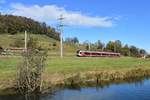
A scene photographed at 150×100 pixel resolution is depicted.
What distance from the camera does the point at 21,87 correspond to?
4028 cm

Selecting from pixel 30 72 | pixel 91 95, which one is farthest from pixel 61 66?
pixel 30 72

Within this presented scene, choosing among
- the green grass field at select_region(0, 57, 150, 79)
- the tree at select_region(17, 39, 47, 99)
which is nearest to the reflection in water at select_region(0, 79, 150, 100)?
the tree at select_region(17, 39, 47, 99)

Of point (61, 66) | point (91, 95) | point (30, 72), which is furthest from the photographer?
point (61, 66)

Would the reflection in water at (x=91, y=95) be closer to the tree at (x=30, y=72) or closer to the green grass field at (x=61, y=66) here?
the tree at (x=30, y=72)

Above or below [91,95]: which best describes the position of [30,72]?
above

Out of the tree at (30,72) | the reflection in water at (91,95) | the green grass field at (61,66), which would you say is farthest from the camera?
the green grass field at (61,66)

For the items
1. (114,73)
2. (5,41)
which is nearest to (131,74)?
(114,73)

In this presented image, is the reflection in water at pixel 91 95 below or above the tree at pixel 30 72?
below

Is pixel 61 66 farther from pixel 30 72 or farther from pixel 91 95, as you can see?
pixel 30 72

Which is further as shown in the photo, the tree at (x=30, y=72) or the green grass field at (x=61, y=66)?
the green grass field at (x=61, y=66)

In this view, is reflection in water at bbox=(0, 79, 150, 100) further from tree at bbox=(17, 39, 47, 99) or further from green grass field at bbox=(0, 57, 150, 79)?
green grass field at bbox=(0, 57, 150, 79)

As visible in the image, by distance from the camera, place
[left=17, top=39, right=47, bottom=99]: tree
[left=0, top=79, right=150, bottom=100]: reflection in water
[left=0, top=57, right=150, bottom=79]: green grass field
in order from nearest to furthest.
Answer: [left=0, top=79, right=150, bottom=100]: reflection in water
[left=17, top=39, right=47, bottom=99]: tree
[left=0, top=57, right=150, bottom=79]: green grass field

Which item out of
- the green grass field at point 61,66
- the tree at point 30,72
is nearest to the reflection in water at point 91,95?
the tree at point 30,72

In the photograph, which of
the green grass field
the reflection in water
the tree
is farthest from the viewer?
the green grass field
